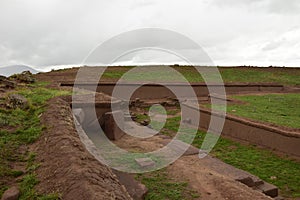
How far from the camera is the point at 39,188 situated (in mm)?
3594

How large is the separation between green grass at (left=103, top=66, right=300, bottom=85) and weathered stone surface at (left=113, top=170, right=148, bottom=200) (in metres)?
14.3

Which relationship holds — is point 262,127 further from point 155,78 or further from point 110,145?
point 155,78

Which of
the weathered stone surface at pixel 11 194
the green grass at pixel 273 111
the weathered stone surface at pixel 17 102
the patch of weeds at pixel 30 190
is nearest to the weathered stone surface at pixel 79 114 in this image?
the weathered stone surface at pixel 17 102

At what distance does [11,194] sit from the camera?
3557 mm

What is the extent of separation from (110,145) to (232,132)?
172 inches

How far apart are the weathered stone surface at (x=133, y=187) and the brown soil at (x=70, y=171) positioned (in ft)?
1.88

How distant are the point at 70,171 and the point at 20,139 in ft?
7.45

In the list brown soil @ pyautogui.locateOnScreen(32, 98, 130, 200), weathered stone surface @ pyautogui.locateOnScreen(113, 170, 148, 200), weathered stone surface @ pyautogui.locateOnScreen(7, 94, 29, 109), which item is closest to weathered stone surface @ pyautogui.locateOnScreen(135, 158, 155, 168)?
weathered stone surface @ pyautogui.locateOnScreen(113, 170, 148, 200)

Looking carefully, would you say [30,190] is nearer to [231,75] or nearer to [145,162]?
[145,162]

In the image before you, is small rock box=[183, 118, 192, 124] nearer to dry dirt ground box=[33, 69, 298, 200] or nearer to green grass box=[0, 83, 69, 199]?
dry dirt ground box=[33, 69, 298, 200]

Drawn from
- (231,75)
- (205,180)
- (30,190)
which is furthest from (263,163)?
(231,75)

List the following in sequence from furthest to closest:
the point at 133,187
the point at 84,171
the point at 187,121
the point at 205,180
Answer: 1. the point at 187,121
2. the point at 205,180
3. the point at 133,187
4. the point at 84,171

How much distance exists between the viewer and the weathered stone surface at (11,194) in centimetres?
351

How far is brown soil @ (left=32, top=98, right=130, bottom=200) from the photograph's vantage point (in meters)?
3.27
